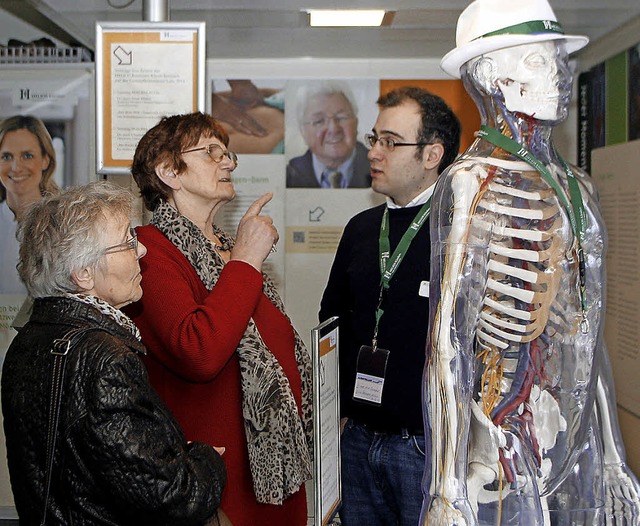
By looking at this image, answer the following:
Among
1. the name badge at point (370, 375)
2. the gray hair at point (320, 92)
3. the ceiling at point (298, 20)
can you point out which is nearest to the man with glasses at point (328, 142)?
the gray hair at point (320, 92)

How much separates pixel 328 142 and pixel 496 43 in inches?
97.0

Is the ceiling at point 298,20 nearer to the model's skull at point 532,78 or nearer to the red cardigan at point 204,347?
the red cardigan at point 204,347

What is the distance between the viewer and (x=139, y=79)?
290 cm

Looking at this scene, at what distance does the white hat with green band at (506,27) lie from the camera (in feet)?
5.51

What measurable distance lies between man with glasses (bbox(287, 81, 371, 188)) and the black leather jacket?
8.18 ft

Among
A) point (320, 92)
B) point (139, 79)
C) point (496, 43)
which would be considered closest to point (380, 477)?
point (496, 43)

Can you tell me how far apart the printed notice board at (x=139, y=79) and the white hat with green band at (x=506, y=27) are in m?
1.35

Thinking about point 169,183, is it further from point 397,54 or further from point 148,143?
point 397,54

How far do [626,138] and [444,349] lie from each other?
2.42 metres

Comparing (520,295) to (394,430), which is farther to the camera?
(394,430)

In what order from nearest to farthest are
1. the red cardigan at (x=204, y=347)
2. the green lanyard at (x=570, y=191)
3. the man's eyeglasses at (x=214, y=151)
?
the green lanyard at (x=570, y=191) < the red cardigan at (x=204, y=347) < the man's eyeglasses at (x=214, y=151)

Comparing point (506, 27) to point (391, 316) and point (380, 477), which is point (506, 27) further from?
point (380, 477)

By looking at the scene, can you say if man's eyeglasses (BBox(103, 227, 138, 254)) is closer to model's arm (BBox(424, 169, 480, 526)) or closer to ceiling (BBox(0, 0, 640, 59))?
model's arm (BBox(424, 169, 480, 526))

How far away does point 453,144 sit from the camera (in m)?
2.72
